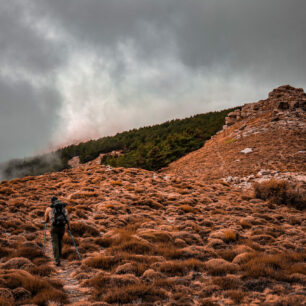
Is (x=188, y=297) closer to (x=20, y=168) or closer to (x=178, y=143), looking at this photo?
(x=178, y=143)

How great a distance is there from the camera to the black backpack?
7.65 meters

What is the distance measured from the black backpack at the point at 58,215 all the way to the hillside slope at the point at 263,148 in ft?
78.1

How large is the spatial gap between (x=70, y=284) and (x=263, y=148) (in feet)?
111

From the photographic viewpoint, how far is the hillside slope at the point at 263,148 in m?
28.0

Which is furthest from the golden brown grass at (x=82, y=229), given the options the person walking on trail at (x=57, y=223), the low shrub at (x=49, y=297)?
the low shrub at (x=49, y=297)

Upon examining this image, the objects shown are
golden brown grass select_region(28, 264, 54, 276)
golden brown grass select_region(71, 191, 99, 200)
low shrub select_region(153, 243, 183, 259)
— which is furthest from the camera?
golden brown grass select_region(71, 191, 99, 200)

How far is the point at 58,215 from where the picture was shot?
25.4 ft

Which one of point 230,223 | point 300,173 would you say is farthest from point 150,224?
point 300,173

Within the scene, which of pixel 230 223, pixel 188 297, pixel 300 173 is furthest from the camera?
pixel 300 173

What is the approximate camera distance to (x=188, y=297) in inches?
193

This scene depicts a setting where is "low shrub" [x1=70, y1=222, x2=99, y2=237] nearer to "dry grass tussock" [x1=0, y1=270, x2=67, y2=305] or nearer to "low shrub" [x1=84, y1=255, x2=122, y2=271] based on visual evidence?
"low shrub" [x1=84, y1=255, x2=122, y2=271]

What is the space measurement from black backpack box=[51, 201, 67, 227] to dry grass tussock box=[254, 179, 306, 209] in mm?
18220

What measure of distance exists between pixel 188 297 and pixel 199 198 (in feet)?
49.0

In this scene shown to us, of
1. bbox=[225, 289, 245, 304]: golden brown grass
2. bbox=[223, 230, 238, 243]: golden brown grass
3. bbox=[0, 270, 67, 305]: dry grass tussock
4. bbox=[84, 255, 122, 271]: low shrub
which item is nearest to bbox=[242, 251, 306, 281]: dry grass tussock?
bbox=[225, 289, 245, 304]: golden brown grass
